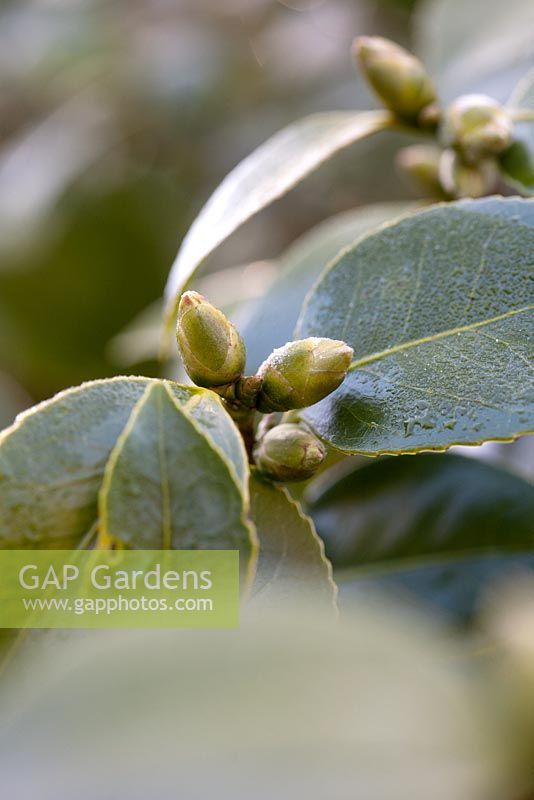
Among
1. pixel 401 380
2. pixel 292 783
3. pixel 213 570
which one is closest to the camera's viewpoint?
pixel 292 783

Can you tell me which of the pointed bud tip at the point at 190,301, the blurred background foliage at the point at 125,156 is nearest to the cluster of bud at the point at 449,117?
the pointed bud tip at the point at 190,301

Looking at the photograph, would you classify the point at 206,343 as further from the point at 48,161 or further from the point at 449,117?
the point at 48,161

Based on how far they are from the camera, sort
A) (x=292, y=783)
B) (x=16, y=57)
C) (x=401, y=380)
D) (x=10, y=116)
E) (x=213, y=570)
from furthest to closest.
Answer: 1. (x=10, y=116)
2. (x=16, y=57)
3. (x=401, y=380)
4. (x=213, y=570)
5. (x=292, y=783)

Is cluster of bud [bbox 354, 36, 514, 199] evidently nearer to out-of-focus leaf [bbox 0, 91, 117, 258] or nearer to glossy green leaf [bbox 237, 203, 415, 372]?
glossy green leaf [bbox 237, 203, 415, 372]

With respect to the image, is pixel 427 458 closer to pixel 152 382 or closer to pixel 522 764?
pixel 522 764

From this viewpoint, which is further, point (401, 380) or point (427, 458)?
point (427, 458)

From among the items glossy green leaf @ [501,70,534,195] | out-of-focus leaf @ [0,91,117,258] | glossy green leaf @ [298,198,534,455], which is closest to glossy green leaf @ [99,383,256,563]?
glossy green leaf @ [298,198,534,455]

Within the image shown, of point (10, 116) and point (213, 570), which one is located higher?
point (10, 116)

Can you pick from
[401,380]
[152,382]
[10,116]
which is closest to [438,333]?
[401,380]
